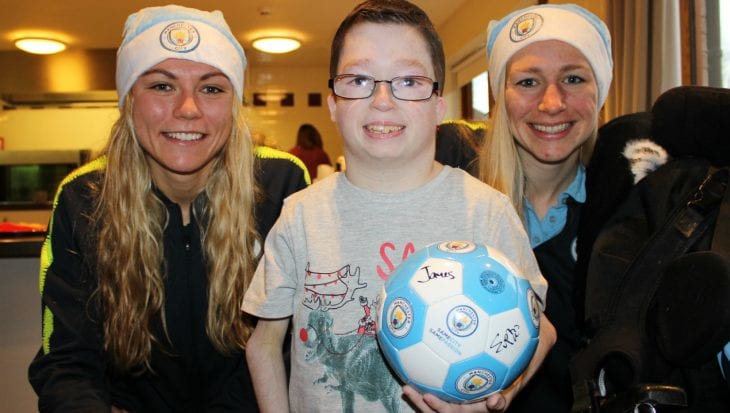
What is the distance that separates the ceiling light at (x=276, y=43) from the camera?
8375mm

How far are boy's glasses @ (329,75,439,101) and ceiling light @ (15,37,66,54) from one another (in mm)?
8014

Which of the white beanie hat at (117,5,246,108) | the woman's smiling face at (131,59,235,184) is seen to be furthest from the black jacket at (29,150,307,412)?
the white beanie hat at (117,5,246,108)

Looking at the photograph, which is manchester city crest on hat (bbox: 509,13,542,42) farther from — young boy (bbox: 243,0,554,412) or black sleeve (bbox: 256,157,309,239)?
black sleeve (bbox: 256,157,309,239)

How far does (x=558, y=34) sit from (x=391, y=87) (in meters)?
0.80

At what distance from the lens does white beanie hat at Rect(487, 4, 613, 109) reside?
2.01 meters

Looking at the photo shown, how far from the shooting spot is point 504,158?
7.01 feet

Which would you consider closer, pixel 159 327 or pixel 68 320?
pixel 68 320

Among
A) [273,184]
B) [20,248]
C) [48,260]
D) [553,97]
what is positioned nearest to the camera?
[553,97]

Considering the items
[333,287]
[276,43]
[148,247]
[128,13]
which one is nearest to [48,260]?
[148,247]

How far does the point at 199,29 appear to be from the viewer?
2.04 metres

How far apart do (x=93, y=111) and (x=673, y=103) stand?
883 cm

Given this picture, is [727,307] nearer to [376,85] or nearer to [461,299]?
[461,299]

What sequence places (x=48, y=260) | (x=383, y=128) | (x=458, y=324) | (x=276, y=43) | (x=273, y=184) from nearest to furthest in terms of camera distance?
(x=458, y=324)
(x=383, y=128)
(x=48, y=260)
(x=273, y=184)
(x=276, y=43)

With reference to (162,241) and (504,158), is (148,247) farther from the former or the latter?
(504,158)
